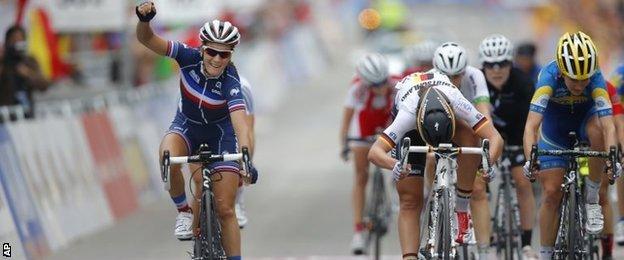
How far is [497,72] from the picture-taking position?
1387 centimetres

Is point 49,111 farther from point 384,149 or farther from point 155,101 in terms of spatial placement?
point 384,149

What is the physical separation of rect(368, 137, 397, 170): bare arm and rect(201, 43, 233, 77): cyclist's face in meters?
1.29

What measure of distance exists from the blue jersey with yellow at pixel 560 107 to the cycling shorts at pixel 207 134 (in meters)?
2.21

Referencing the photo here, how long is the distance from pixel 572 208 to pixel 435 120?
4.03 ft

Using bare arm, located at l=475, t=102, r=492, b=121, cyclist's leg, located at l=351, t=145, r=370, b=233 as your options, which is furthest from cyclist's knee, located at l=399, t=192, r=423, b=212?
cyclist's leg, located at l=351, t=145, r=370, b=233

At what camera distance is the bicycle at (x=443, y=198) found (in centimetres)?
1099

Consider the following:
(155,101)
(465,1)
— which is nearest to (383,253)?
(155,101)

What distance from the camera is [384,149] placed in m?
11.2

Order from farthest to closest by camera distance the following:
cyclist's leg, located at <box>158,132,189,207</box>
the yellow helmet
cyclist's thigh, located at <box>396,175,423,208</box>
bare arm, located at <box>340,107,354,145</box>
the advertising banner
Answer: bare arm, located at <box>340,107,354,145</box> < the advertising banner < cyclist's leg, located at <box>158,132,189,207</box> < cyclist's thigh, located at <box>396,175,423,208</box> < the yellow helmet

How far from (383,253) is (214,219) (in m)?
5.11

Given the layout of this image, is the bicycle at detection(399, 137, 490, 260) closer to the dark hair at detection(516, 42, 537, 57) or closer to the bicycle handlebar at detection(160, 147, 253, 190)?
the bicycle handlebar at detection(160, 147, 253, 190)

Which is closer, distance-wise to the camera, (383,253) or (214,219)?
(214,219)

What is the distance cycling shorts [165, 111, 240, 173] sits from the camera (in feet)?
39.6

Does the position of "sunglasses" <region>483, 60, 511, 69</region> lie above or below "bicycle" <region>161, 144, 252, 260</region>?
above
